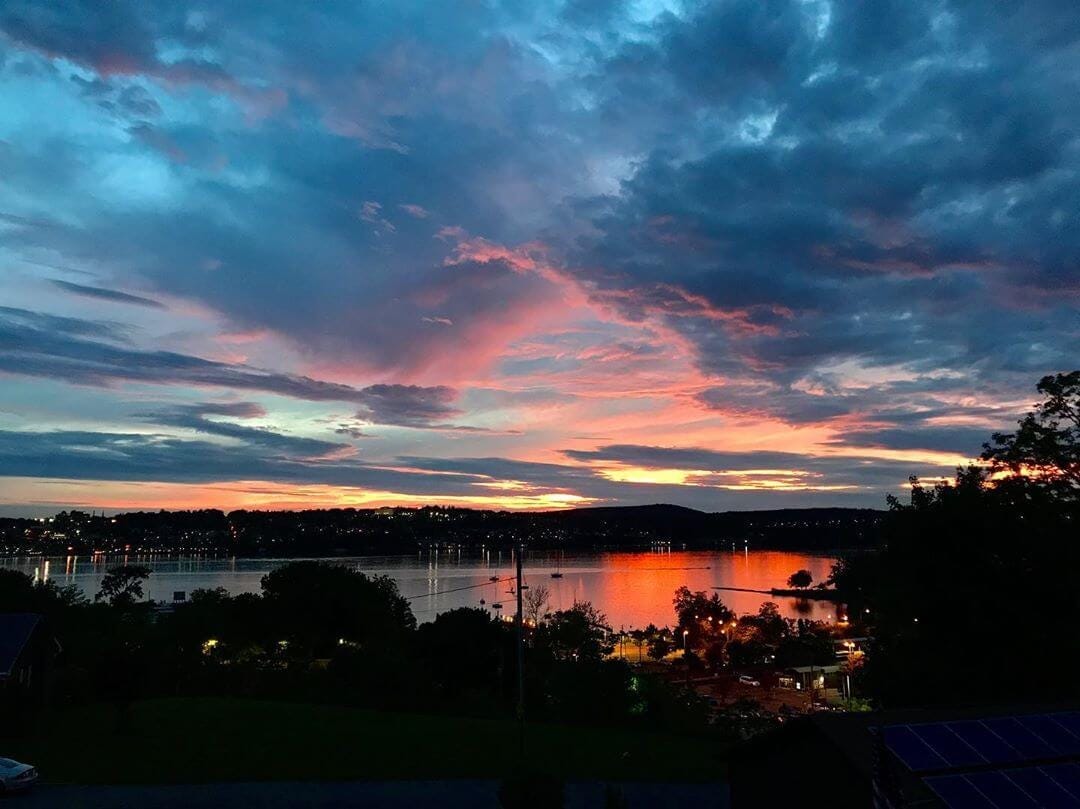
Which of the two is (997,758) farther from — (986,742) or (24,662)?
(24,662)

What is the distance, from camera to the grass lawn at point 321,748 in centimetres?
2673

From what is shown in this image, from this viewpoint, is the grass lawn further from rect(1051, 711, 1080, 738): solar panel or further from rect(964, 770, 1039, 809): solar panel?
rect(964, 770, 1039, 809): solar panel

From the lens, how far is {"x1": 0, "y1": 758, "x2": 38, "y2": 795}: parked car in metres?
23.1

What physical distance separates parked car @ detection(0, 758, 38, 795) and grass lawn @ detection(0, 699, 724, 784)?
1.74 metres

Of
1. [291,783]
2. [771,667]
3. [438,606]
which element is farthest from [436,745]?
[438,606]

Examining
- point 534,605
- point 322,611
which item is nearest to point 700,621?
point 534,605

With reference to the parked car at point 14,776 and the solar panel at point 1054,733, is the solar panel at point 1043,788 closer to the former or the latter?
the solar panel at point 1054,733

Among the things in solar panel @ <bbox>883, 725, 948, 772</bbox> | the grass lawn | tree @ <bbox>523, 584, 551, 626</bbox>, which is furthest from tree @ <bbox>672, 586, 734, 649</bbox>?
solar panel @ <bbox>883, 725, 948, 772</bbox>

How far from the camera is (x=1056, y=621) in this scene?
75.9 ft

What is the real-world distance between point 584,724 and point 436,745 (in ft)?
30.1

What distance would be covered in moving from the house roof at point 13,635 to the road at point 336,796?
1060cm

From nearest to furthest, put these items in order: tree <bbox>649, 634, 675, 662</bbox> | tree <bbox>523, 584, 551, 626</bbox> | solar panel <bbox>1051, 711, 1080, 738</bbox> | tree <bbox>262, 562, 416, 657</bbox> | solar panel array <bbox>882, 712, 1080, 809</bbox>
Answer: solar panel array <bbox>882, 712, 1080, 809</bbox> < solar panel <bbox>1051, 711, 1080, 738</bbox> < tree <bbox>262, 562, 416, 657</bbox> < tree <bbox>523, 584, 551, 626</bbox> < tree <bbox>649, 634, 675, 662</bbox>

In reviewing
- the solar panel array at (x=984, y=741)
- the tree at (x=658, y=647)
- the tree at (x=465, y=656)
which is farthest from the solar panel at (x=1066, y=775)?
the tree at (x=658, y=647)

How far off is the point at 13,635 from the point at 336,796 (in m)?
20.2
